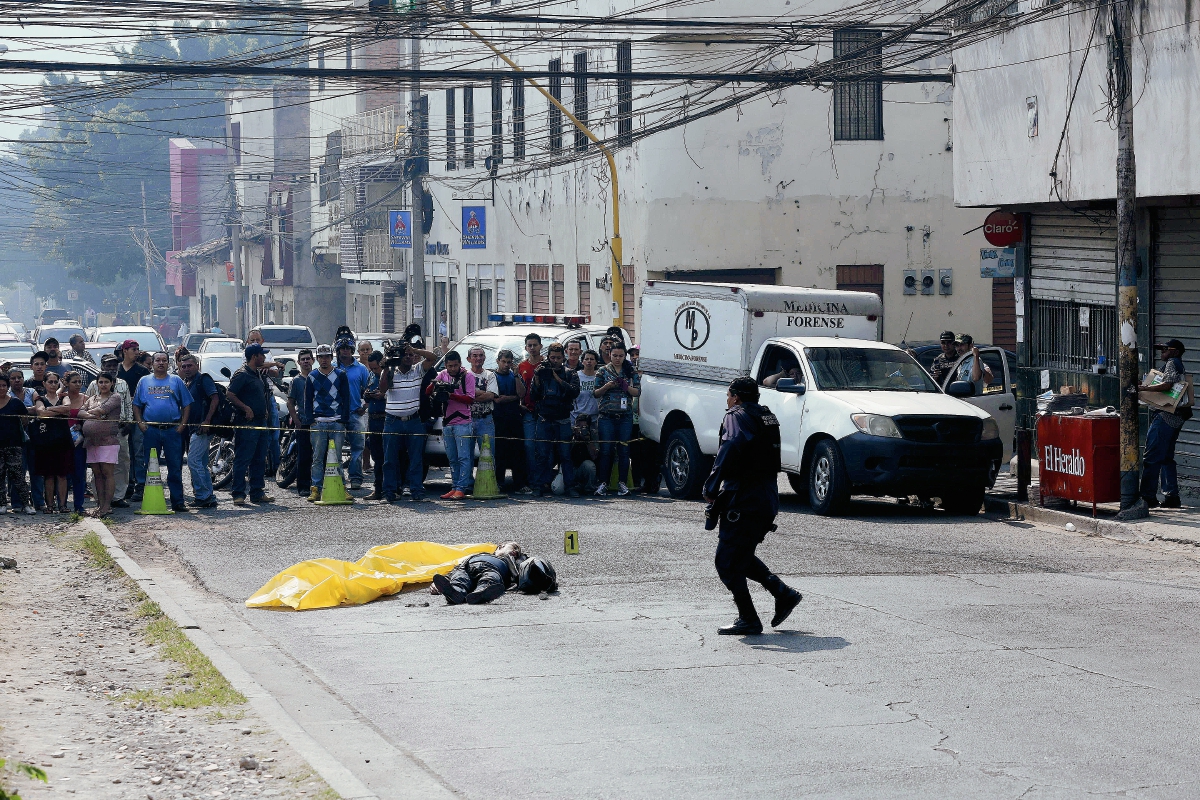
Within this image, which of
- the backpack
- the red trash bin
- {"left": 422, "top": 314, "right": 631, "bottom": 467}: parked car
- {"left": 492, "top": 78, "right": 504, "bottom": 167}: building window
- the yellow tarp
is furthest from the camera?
{"left": 492, "top": 78, "right": 504, "bottom": 167}: building window

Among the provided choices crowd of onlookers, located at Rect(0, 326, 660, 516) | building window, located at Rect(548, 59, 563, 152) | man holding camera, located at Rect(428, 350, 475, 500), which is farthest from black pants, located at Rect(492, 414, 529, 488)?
building window, located at Rect(548, 59, 563, 152)

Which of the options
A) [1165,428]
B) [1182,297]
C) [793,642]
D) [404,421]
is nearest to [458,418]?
[404,421]

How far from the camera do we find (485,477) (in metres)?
18.5

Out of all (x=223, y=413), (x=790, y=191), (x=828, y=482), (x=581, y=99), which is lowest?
(x=828, y=482)

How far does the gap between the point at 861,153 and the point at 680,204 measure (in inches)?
166

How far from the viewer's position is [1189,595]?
11688 millimetres

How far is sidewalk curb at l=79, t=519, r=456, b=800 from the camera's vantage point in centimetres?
659

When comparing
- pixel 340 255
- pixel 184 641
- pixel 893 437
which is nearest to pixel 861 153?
pixel 893 437

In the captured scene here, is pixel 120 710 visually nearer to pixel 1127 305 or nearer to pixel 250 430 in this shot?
pixel 250 430

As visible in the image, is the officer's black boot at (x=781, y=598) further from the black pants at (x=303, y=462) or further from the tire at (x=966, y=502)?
the black pants at (x=303, y=462)

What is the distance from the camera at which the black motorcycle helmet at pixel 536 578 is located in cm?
1158

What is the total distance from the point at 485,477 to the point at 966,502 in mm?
5627

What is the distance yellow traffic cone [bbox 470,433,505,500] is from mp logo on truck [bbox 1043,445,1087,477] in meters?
6.40

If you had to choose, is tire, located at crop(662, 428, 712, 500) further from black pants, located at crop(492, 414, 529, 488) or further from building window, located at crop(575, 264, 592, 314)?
building window, located at crop(575, 264, 592, 314)
